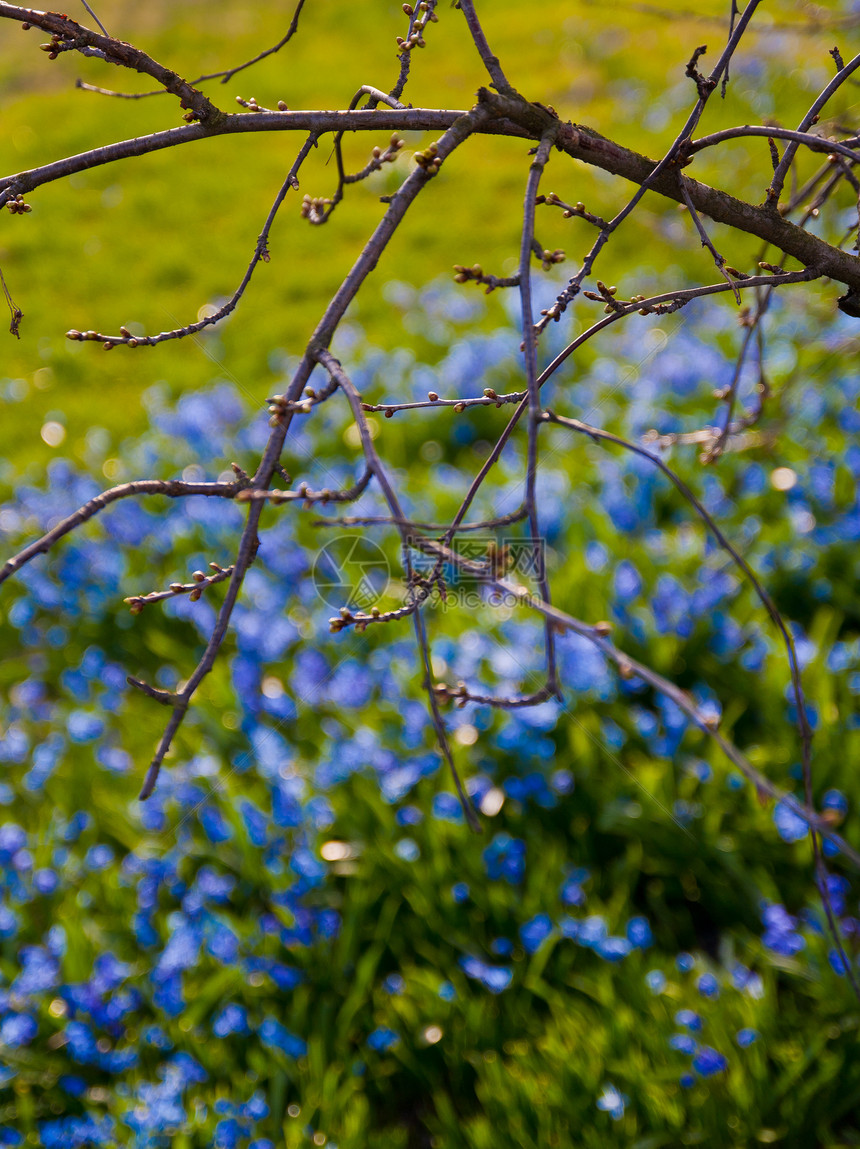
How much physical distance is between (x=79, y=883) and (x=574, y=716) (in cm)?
144

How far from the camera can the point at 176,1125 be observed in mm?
1752

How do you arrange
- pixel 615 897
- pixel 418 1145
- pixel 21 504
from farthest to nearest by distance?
1. pixel 21 504
2. pixel 615 897
3. pixel 418 1145

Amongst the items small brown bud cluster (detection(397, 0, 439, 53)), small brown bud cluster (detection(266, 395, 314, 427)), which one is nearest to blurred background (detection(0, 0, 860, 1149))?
small brown bud cluster (detection(397, 0, 439, 53))

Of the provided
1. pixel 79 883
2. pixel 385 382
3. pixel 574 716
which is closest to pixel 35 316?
pixel 385 382

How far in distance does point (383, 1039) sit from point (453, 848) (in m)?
0.45

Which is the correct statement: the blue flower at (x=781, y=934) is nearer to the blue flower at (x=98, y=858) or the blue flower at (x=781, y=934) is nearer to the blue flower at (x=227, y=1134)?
the blue flower at (x=227, y=1134)

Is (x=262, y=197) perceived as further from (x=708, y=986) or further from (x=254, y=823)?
(x=708, y=986)

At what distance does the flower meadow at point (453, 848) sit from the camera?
1.75 m

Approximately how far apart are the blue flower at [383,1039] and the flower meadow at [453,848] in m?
0.01

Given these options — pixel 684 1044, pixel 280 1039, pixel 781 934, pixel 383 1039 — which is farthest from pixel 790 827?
pixel 280 1039

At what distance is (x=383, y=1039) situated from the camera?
6.19ft

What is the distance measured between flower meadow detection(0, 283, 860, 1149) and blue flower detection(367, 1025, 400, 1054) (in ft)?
0.03

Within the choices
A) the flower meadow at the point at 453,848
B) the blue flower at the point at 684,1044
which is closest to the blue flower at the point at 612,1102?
the flower meadow at the point at 453,848

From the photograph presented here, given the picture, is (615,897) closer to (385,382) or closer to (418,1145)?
(418,1145)
